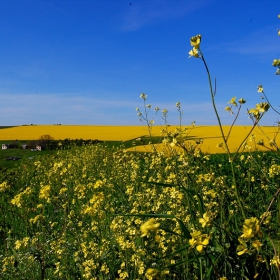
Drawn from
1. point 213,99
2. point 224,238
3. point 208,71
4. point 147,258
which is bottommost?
point 147,258

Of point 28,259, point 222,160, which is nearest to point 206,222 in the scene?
point 28,259

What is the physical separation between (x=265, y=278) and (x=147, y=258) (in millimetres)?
1087

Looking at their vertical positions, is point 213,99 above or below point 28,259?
above

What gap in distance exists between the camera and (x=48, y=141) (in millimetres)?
23422

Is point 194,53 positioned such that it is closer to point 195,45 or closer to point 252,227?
point 195,45

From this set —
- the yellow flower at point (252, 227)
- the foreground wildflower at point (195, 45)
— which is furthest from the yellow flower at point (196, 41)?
the yellow flower at point (252, 227)

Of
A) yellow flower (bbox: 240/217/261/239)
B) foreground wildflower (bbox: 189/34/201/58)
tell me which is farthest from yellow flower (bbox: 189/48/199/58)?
yellow flower (bbox: 240/217/261/239)

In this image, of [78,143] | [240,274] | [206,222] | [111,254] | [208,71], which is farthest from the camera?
[78,143]

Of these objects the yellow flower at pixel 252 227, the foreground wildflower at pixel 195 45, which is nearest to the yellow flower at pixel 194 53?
the foreground wildflower at pixel 195 45

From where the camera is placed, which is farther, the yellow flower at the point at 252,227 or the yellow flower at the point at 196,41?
the yellow flower at the point at 196,41

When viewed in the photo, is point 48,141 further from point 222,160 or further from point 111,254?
point 111,254

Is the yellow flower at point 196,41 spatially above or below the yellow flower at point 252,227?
above

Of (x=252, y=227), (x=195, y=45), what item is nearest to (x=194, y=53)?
(x=195, y=45)

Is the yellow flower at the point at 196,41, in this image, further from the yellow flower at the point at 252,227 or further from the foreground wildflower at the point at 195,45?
the yellow flower at the point at 252,227
